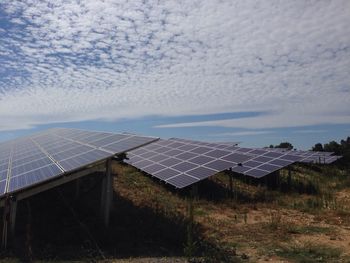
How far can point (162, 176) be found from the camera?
2022 cm

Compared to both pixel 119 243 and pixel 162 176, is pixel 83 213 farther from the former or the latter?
pixel 162 176

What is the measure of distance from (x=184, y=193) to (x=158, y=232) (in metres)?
8.24

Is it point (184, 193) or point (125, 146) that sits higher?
point (125, 146)

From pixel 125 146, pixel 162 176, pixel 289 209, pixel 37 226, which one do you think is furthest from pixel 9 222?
pixel 289 209

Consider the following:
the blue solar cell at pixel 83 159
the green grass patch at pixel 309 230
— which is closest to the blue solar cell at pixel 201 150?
the green grass patch at pixel 309 230

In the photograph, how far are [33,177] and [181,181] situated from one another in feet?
27.7

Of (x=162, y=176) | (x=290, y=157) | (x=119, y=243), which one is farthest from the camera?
(x=290, y=157)

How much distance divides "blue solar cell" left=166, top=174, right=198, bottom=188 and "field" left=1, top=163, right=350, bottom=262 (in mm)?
A: 847

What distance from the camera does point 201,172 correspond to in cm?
1916

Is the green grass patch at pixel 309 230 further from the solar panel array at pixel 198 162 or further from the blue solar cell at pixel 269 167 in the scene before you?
the blue solar cell at pixel 269 167

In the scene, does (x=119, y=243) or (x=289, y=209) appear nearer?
(x=119, y=243)

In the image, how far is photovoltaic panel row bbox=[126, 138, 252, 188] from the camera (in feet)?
62.4

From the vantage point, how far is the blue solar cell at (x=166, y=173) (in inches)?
782

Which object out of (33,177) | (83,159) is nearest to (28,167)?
(33,177)
